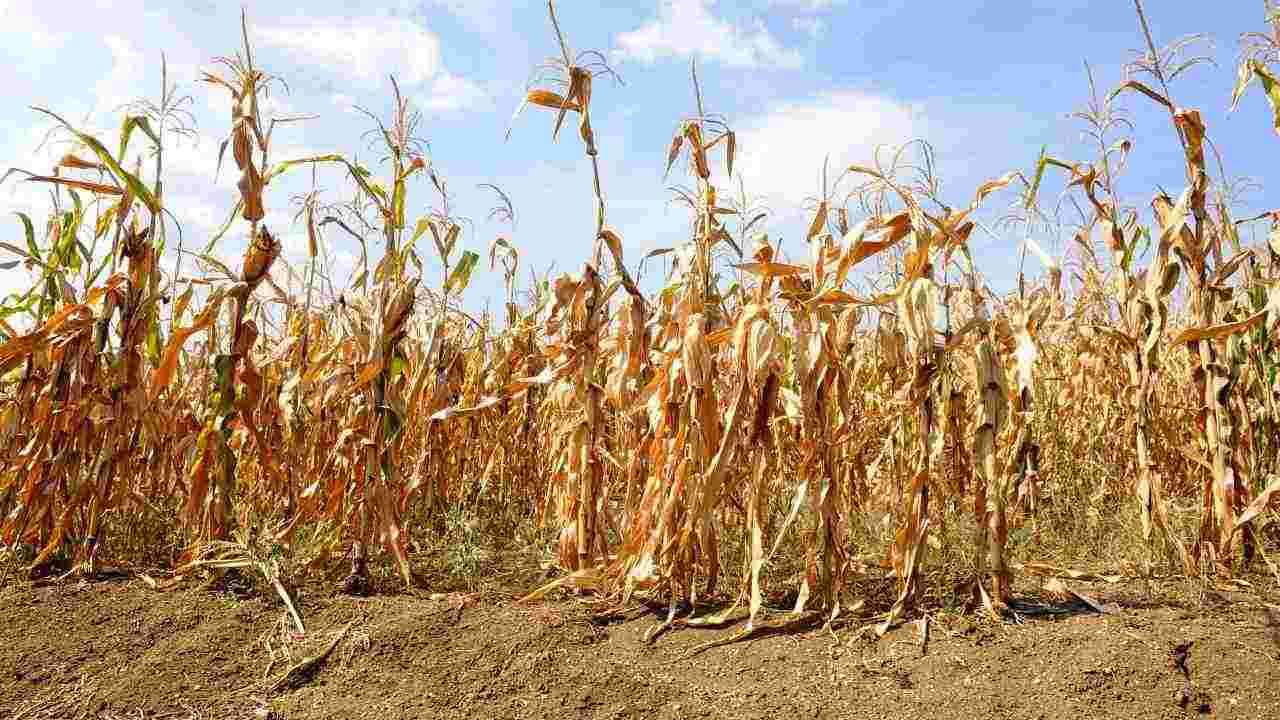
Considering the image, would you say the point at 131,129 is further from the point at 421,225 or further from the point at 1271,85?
the point at 1271,85

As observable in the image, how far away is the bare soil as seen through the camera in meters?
2.07

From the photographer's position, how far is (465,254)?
11.4ft

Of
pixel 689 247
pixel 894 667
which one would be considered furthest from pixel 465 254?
pixel 894 667

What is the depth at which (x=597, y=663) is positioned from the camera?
91.8 inches

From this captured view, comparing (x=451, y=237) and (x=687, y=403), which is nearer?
(x=687, y=403)

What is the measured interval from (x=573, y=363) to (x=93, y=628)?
5.37 ft

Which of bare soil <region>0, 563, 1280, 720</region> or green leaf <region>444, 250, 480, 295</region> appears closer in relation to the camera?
bare soil <region>0, 563, 1280, 720</region>

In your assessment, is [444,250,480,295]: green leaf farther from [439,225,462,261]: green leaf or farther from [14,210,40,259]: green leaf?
[14,210,40,259]: green leaf

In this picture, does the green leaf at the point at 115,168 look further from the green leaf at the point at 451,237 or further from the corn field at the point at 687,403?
the green leaf at the point at 451,237

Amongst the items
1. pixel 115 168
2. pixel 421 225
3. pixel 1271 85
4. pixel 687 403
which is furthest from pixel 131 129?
pixel 1271 85

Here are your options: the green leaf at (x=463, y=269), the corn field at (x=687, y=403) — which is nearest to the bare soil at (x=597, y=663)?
the corn field at (x=687, y=403)

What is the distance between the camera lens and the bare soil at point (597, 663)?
2066mm

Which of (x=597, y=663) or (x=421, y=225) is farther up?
(x=421, y=225)

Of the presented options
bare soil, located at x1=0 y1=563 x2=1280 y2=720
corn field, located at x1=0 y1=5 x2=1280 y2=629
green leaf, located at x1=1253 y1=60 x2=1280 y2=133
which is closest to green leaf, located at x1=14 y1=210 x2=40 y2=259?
corn field, located at x1=0 y1=5 x2=1280 y2=629
